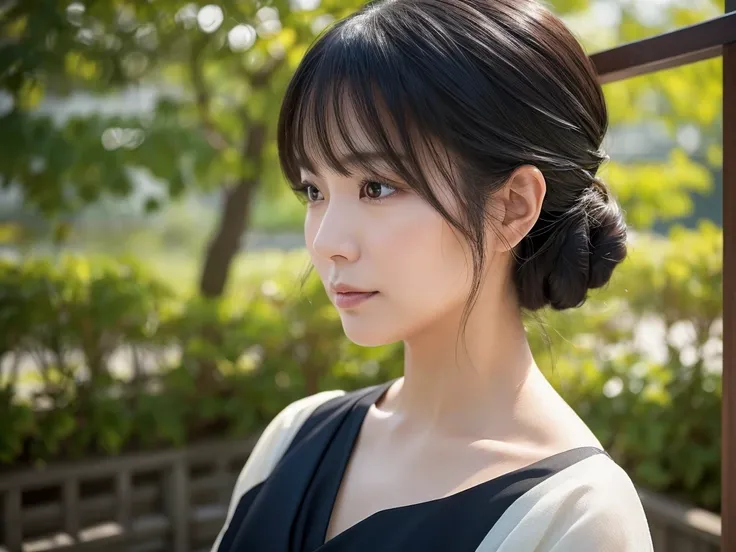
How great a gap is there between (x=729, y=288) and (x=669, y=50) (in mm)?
418

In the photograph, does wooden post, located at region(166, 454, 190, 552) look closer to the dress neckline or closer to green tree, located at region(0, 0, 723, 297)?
green tree, located at region(0, 0, 723, 297)

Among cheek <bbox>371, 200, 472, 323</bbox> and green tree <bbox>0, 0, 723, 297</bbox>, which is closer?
cheek <bbox>371, 200, 472, 323</bbox>

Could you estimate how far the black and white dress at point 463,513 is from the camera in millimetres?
1074

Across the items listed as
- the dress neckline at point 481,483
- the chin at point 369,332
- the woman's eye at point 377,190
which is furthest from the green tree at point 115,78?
the dress neckline at point 481,483

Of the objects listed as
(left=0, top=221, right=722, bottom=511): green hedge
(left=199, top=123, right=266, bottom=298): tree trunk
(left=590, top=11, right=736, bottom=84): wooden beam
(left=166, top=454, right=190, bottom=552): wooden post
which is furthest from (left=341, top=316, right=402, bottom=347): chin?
(left=199, top=123, right=266, bottom=298): tree trunk

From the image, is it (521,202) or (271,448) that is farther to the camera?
(271,448)

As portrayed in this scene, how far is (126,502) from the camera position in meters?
3.04

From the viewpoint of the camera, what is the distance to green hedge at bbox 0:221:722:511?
9.02 feet

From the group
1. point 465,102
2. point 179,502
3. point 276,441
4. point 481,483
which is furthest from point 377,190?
point 179,502

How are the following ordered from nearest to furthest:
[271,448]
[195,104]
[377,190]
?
[377,190] < [271,448] < [195,104]

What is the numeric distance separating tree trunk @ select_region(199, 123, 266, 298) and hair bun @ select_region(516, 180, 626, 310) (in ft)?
9.05

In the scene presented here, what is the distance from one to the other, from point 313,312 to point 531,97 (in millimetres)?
2130

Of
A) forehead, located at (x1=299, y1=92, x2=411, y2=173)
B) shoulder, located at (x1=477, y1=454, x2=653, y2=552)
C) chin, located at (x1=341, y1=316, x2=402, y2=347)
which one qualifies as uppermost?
forehead, located at (x1=299, y1=92, x2=411, y2=173)

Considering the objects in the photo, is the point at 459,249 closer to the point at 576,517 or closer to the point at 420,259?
the point at 420,259
